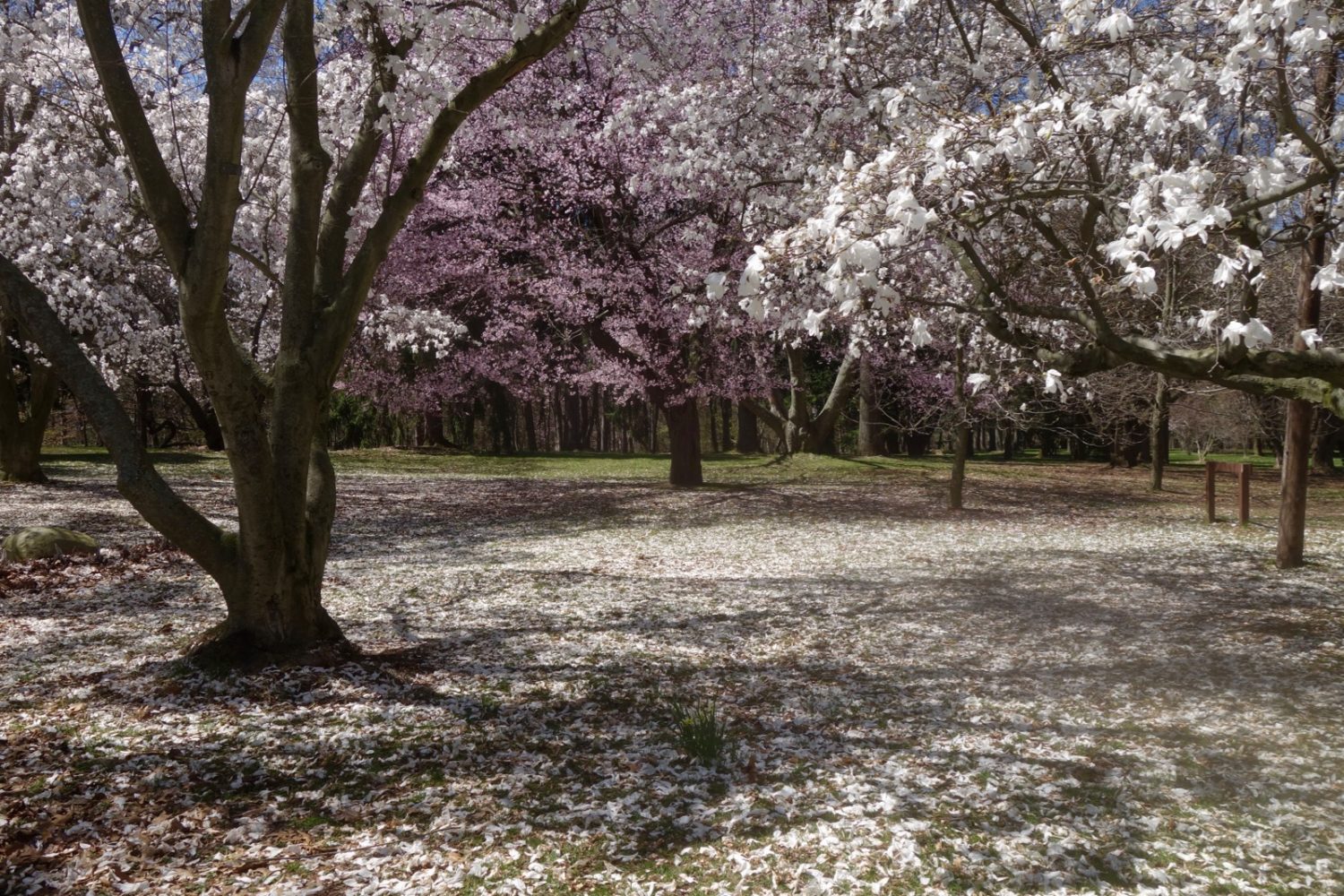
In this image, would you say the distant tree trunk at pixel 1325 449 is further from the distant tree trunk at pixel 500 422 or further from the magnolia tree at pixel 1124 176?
the distant tree trunk at pixel 500 422

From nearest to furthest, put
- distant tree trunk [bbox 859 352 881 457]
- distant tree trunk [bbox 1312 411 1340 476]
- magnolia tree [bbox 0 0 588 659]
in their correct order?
1. magnolia tree [bbox 0 0 588 659]
2. distant tree trunk [bbox 1312 411 1340 476]
3. distant tree trunk [bbox 859 352 881 457]

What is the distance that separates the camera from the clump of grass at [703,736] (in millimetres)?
5039

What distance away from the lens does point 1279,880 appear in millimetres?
3838

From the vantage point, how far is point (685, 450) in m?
20.5

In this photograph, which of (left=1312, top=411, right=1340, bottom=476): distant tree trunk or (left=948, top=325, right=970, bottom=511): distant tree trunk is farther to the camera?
(left=1312, top=411, right=1340, bottom=476): distant tree trunk

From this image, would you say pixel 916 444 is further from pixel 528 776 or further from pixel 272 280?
pixel 528 776

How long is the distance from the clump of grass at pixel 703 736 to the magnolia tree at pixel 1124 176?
2418 mm

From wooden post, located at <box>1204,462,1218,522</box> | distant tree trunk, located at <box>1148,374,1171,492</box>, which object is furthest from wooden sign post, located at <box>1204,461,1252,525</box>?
distant tree trunk, located at <box>1148,374,1171,492</box>

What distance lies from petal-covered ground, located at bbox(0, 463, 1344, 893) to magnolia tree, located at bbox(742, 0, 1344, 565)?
91.1 inches

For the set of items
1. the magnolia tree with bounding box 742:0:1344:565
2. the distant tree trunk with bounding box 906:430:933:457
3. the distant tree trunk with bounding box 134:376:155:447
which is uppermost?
the magnolia tree with bounding box 742:0:1344:565

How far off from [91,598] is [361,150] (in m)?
5.38

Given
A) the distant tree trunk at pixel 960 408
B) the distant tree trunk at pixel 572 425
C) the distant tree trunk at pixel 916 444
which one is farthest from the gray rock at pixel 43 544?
the distant tree trunk at pixel 916 444

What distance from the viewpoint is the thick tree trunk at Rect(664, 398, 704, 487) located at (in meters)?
20.0

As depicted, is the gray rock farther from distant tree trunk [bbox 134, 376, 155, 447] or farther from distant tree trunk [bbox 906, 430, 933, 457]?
distant tree trunk [bbox 906, 430, 933, 457]
